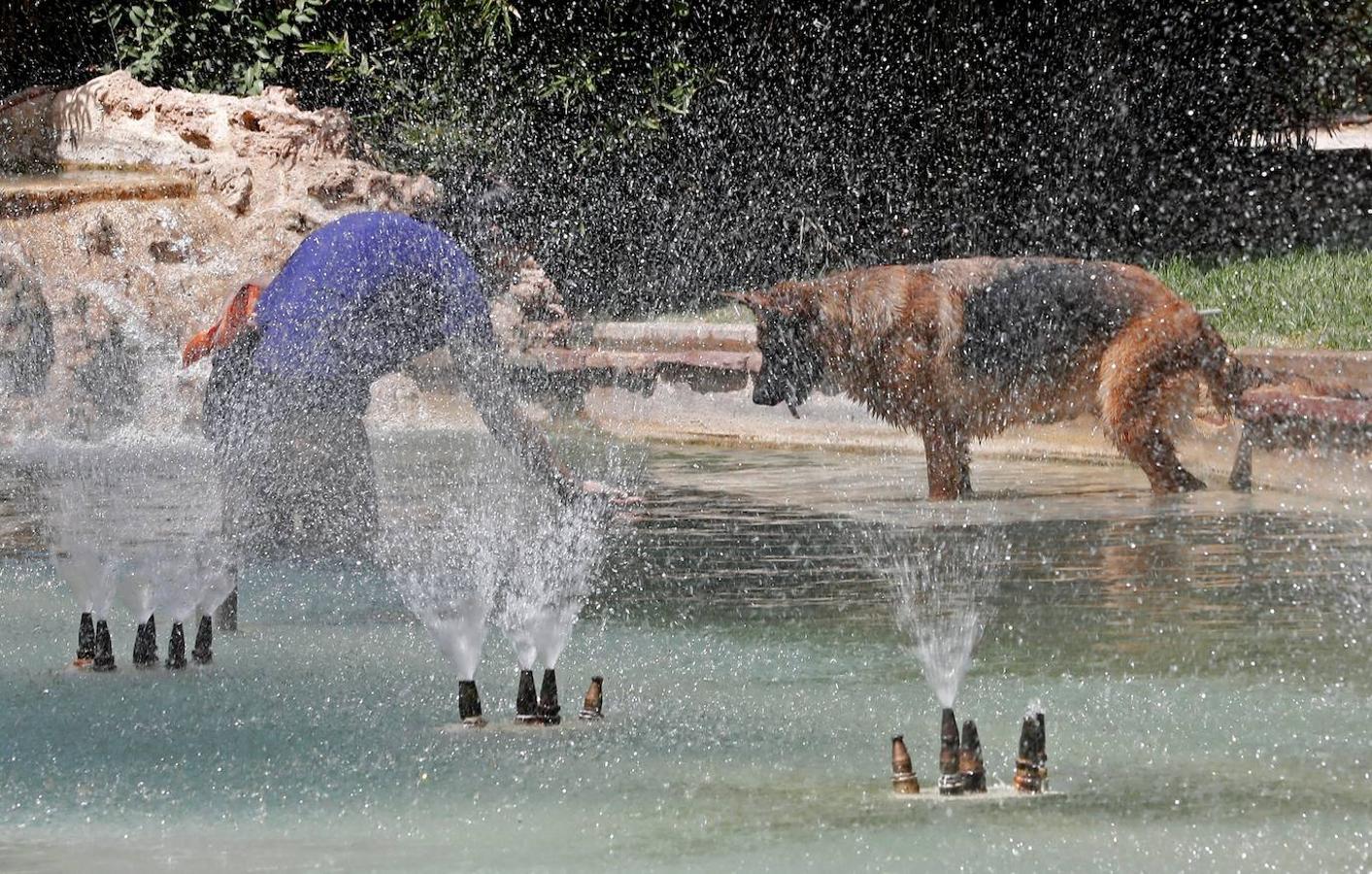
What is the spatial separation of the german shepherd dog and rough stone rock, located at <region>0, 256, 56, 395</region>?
187 inches

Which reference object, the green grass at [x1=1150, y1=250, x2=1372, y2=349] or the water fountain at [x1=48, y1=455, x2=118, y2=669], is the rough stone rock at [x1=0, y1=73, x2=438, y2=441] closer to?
the water fountain at [x1=48, y1=455, x2=118, y2=669]

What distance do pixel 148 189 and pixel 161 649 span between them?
722 centimetres

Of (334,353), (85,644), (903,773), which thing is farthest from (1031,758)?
(334,353)

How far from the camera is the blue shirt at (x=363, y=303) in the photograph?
18.6 feet

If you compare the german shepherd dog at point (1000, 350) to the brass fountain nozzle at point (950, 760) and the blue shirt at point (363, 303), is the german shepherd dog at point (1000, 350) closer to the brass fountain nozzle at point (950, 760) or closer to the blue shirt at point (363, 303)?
the blue shirt at point (363, 303)

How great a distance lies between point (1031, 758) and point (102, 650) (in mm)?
2521

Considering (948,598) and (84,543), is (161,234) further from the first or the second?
(948,598)

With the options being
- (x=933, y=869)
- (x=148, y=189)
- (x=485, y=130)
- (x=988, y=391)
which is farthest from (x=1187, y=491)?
(x=485, y=130)

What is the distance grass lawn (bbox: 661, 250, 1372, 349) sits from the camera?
10539mm

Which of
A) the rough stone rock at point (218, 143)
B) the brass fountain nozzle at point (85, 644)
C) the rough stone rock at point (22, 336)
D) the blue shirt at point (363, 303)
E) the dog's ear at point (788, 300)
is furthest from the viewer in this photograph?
the rough stone rock at point (218, 143)

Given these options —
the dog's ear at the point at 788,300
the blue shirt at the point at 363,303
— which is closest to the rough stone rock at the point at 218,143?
the dog's ear at the point at 788,300

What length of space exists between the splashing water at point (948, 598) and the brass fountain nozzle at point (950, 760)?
26 centimetres

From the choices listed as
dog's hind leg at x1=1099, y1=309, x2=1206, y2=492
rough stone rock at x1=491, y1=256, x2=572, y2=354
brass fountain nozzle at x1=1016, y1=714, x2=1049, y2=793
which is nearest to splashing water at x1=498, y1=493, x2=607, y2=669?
brass fountain nozzle at x1=1016, y1=714, x2=1049, y2=793

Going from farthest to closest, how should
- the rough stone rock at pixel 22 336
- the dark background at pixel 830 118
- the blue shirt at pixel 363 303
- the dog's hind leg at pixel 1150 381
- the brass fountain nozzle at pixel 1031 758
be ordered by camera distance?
the dark background at pixel 830 118 < the rough stone rock at pixel 22 336 < the dog's hind leg at pixel 1150 381 < the blue shirt at pixel 363 303 < the brass fountain nozzle at pixel 1031 758
